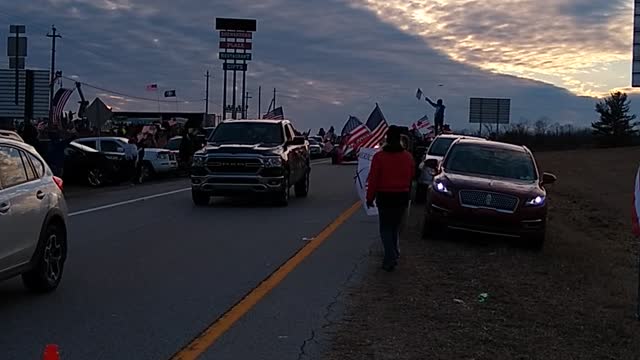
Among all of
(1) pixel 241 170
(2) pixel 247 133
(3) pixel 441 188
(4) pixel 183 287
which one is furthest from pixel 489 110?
(4) pixel 183 287

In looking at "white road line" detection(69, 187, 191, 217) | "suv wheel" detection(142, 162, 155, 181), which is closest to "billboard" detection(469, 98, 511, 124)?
"suv wheel" detection(142, 162, 155, 181)

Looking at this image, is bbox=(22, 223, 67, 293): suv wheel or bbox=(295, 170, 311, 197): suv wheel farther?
bbox=(295, 170, 311, 197): suv wheel

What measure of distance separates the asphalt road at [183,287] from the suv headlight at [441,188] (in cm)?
131

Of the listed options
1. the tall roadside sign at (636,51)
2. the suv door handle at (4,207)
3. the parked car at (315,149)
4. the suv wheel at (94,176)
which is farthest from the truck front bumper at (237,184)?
the parked car at (315,149)

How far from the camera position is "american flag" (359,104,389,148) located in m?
27.4

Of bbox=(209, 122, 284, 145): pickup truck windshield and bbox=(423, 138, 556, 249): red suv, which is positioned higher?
bbox=(209, 122, 284, 145): pickup truck windshield

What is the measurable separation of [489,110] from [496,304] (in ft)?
268

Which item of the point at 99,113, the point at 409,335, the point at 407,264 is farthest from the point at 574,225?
the point at 99,113

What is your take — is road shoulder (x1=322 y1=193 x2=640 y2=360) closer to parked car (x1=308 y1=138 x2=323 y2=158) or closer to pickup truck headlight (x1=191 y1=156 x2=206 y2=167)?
pickup truck headlight (x1=191 y1=156 x2=206 y2=167)

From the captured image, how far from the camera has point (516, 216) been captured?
45.1ft

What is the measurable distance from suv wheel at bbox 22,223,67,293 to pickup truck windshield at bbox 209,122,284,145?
11104mm

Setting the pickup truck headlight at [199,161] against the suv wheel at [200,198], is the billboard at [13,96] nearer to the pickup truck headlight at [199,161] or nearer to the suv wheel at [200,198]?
the suv wheel at [200,198]

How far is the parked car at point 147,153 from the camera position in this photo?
1182 inches

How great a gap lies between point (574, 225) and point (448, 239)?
6.09 m
